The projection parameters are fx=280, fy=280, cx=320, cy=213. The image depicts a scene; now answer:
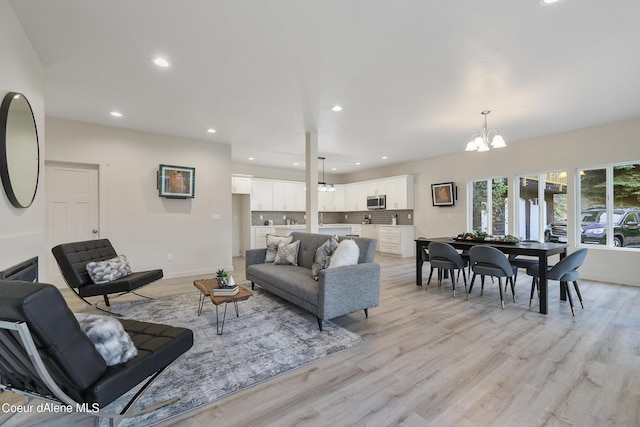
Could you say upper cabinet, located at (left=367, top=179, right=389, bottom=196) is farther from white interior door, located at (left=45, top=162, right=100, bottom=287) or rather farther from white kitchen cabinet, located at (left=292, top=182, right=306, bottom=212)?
white interior door, located at (left=45, top=162, right=100, bottom=287)

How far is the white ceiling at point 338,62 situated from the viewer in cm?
215

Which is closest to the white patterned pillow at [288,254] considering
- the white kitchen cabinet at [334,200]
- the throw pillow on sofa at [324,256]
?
the throw pillow on sofa at [324,256]

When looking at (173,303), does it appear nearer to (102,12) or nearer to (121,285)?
(121,285)

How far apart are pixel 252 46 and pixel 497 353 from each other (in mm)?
3521

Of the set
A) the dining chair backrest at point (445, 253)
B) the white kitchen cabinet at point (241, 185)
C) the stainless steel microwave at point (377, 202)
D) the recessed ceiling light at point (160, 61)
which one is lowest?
the dining chair backrest at point (445, 253)

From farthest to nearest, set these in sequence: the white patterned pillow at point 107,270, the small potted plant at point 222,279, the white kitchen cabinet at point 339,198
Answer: the white kitchen cabinet at point 339,198 < the white patterned pillow at point 107,270 < the small potted plant at point 222,279

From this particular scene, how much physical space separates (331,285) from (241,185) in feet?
18.4

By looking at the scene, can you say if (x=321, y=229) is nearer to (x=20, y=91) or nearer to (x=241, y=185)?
(x=241, y=185)

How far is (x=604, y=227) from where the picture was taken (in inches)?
199

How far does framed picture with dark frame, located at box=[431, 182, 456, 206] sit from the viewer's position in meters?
7.07

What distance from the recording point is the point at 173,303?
3844 mm

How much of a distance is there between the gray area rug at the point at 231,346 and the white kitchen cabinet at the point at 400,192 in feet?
17.5

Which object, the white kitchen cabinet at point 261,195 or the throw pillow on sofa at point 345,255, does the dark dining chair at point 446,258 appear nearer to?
the throw pillow on sofa at point 345,255

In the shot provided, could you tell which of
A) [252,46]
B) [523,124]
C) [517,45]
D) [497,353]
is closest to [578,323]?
[497,353]
